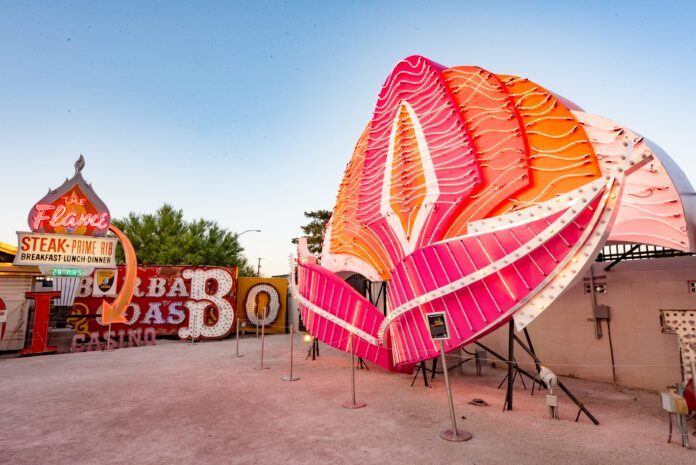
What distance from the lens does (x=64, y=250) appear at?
16750 millimetres

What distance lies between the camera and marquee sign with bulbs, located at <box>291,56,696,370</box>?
280 inches

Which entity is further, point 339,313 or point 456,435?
point 339,313

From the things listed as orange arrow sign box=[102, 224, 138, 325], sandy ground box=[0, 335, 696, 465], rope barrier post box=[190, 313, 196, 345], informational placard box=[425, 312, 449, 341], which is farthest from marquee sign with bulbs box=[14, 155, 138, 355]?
informational placard box=[425, 312, 449, 341]

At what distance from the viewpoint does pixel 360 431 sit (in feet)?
23.5

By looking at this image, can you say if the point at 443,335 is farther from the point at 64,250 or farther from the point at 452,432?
the point at 64,250

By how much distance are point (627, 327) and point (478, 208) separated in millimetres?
6077

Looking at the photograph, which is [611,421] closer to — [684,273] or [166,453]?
[684,273]

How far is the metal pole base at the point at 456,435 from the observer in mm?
6621

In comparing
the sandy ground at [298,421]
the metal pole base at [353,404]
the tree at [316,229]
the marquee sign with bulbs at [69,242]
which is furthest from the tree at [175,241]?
the metal pole base at [353,404]

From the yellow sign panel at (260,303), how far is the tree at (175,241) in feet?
44.8

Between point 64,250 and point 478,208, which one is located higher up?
point 478,208

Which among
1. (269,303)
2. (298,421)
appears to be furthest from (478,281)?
(269,303)

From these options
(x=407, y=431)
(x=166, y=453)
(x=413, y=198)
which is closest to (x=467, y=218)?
(x=413, y=198)

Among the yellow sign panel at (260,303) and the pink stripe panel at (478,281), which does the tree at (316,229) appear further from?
the pink stripe panel at (478,281)
